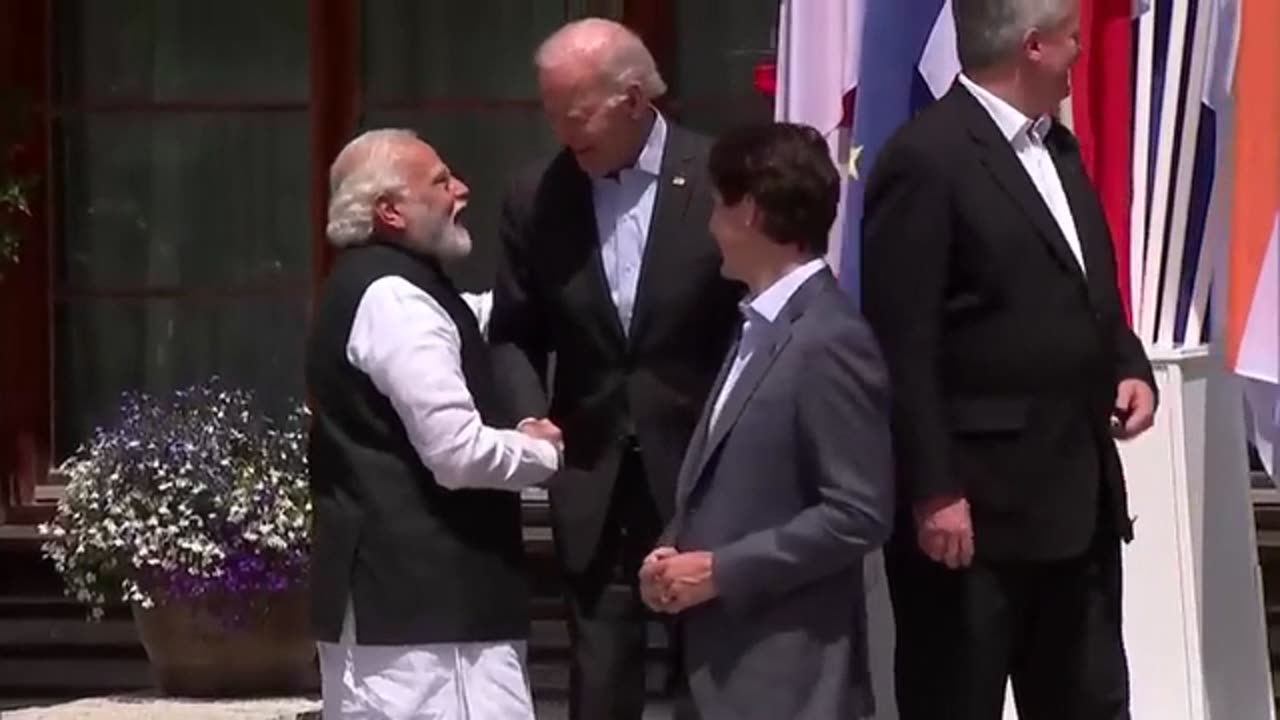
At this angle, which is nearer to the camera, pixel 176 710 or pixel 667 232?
pixel 667 232

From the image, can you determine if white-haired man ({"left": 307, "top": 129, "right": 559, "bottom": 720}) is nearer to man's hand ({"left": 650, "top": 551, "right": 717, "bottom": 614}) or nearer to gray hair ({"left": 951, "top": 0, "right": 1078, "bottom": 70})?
man's hand ({"left": 650, "top": 551, "right": 717, "bottom": 614})

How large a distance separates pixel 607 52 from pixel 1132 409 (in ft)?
3.70

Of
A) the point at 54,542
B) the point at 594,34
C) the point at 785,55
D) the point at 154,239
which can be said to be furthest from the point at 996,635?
the point at 154,239

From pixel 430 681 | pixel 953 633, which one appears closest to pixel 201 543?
pixel 430 681

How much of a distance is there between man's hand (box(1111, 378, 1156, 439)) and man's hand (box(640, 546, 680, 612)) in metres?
0.90

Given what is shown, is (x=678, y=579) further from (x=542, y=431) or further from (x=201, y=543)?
(x=201, y=543)

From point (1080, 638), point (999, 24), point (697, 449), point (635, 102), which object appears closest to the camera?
point (697, 449)

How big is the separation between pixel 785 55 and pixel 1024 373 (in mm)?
1448

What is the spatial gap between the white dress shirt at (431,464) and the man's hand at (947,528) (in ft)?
2.35

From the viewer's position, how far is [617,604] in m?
4.88

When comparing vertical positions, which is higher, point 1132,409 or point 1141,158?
point 1141,158

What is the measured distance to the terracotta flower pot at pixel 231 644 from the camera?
22.4 ft

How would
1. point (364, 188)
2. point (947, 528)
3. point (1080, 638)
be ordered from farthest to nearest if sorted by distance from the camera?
1. point (364, 188)
2. point (1080, 638)
3. point (947, 528)

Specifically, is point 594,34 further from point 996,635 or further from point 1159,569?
point 1159,569
